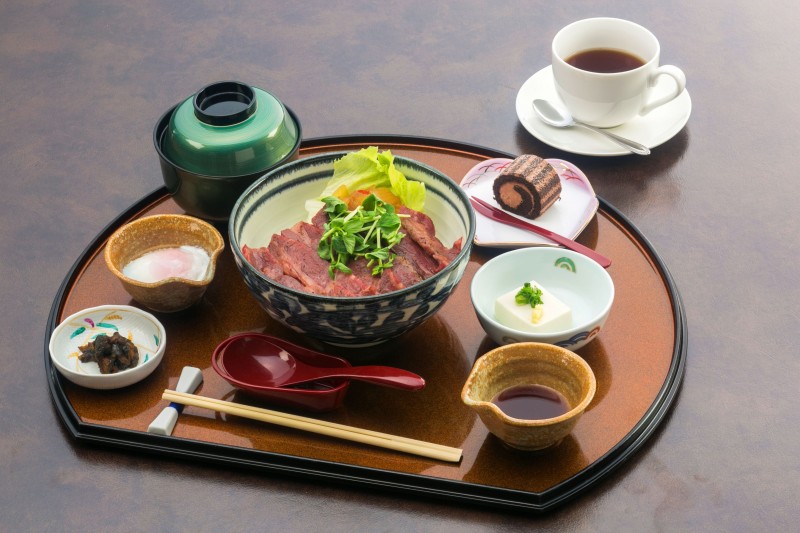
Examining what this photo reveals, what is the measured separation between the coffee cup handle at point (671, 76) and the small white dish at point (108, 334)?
1469 millimetres

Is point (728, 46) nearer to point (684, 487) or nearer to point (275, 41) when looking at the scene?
point (275, 41)

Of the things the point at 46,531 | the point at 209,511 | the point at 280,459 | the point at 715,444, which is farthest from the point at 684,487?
the point at 46,531

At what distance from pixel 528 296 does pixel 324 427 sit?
0.52 m

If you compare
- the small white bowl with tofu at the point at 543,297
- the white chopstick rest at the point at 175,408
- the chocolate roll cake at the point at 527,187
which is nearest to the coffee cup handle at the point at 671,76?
the chocolate roll cake at the point at 527,187

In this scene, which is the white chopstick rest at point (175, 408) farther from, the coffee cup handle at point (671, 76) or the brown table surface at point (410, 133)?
the coffee cup handle at point (671, 76)

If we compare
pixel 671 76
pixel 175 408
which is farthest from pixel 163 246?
pixel 671 76

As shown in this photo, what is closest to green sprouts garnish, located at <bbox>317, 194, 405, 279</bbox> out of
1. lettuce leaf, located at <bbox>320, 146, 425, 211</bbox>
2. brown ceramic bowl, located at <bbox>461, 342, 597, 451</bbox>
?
lettuce leaf, located at <bbox>320, 146, 425, 211</bbox>

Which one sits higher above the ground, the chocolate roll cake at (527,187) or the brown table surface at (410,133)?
the chocolate roll cake at (527,187)

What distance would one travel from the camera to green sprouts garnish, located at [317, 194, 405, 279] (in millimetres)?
1949

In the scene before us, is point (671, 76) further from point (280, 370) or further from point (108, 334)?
point (108, 334)

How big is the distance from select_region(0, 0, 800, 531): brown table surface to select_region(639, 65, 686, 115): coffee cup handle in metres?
0.13

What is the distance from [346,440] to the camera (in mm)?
1819

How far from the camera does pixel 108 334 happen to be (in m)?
2.03

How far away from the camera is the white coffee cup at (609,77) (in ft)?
8.19
